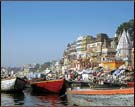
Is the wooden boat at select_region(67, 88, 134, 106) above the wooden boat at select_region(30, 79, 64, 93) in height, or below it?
below

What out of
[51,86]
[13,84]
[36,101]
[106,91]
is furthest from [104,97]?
[13,84]

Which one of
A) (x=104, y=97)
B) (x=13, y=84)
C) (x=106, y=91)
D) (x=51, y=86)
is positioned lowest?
(x=104, y=97)

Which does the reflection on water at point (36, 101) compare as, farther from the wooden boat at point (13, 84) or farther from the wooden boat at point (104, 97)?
the wooden boat at point (104, 97)

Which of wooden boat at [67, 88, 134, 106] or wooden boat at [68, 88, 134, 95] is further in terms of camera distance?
wooden boat at [67, 88, 134, 106]

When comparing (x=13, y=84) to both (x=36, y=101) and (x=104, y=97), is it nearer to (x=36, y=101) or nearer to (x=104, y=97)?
(x=36, y=101)

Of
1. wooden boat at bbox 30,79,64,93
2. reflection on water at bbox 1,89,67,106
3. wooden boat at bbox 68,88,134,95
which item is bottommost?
reflection on water at bbox 1,89,67,106

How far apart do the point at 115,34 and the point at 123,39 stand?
1971 centimetres

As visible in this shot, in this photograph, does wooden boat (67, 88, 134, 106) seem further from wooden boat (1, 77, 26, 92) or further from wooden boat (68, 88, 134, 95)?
wooden boat (1, 77, 26, 92)

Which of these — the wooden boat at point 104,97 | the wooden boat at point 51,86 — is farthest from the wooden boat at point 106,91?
the wooden boat at point 51,86

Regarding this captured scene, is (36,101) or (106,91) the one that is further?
(36,101)

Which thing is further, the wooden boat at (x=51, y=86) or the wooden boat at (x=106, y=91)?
the wooden boat at (x=51, y=86)

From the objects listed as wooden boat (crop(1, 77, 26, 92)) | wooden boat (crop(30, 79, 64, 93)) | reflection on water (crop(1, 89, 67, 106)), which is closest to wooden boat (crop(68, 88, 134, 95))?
reflection on water (crop(1, 89, 67, 106))

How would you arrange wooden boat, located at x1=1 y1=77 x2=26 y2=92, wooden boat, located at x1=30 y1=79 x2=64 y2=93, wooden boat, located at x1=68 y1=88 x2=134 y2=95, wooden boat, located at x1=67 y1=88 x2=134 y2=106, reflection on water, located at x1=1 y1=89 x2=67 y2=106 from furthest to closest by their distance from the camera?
1. wooden boat, located at x1=1 y1=77 x2=26 y2=92
2. wooden boat, located at x1=30 y1=79 x2=64 y2=93
3. reflection on water, located at x1=1 y1=89 x2=67 y2=106
4. wooden boat, located at x1=67 y1=88 x2=134 y2=106
5. wooden boat, located at x1=68 y1=88 x2=134 y2=95

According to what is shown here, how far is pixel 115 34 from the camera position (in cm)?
10094
